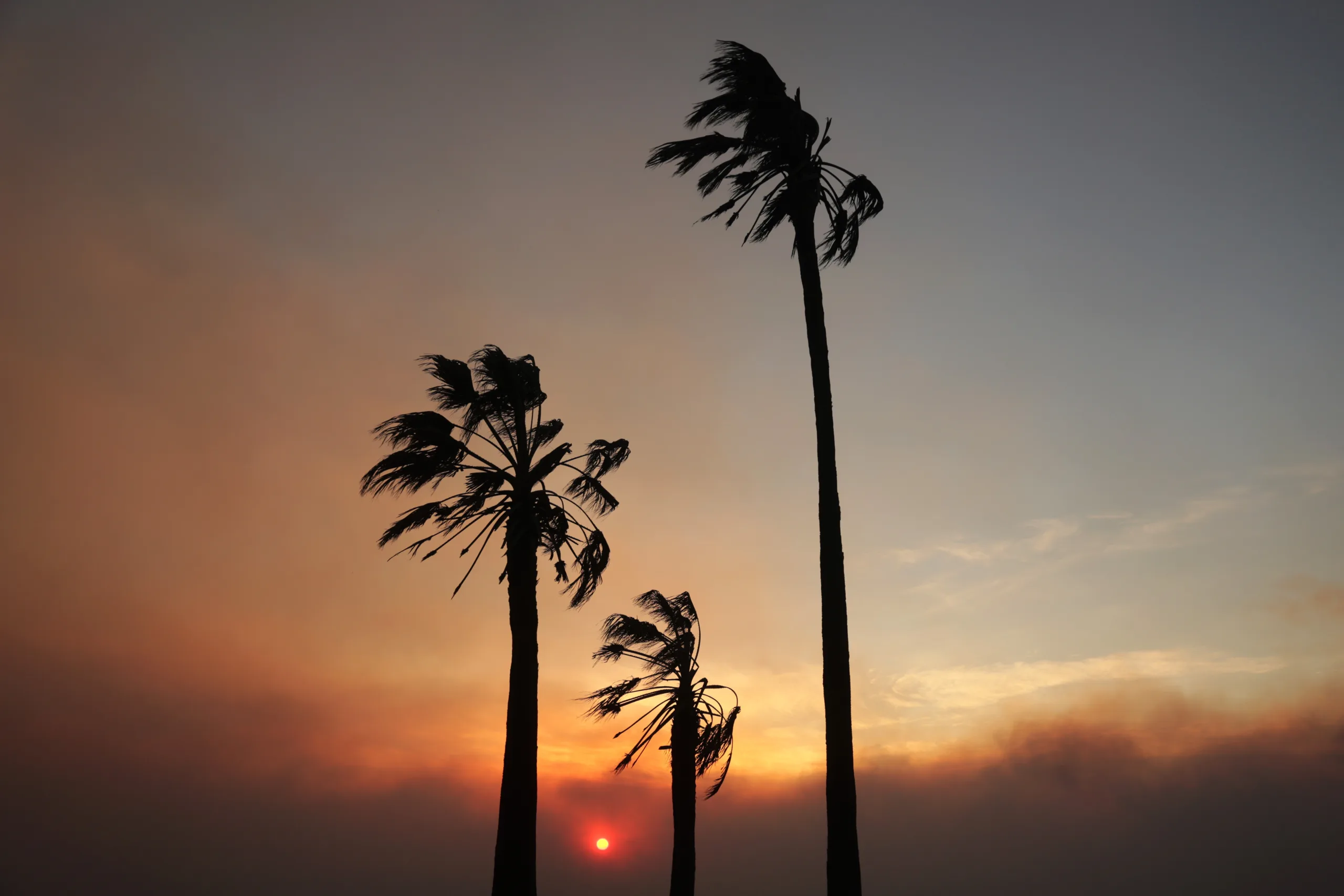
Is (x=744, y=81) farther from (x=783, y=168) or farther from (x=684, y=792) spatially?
(x=684, y=792)

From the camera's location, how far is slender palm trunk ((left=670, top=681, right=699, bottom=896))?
23734 millimetres

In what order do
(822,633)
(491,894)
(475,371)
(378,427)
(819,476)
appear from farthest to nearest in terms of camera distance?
(475,371) → (378,427) → (491,894) → (819,476) → (822,633)

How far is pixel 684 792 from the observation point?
24.5m

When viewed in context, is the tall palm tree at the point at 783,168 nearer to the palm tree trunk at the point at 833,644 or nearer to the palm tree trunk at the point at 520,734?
the palm tree trunk at the point at 833,644

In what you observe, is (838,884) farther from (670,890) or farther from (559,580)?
(670,890)

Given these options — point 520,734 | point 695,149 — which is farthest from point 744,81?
point 520,734

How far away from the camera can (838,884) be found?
40.3ft

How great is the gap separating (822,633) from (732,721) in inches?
473

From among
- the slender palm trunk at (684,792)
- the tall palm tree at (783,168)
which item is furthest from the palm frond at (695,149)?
the slender palm trunk at (684,792)

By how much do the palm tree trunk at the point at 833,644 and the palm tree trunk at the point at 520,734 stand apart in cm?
825

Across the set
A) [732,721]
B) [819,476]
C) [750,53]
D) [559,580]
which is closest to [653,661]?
[732,721]

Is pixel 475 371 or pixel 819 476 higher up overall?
pixel 475 371

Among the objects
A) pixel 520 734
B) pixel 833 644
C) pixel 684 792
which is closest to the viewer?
pixel 833 644

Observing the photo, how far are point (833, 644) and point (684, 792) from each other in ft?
43.3
